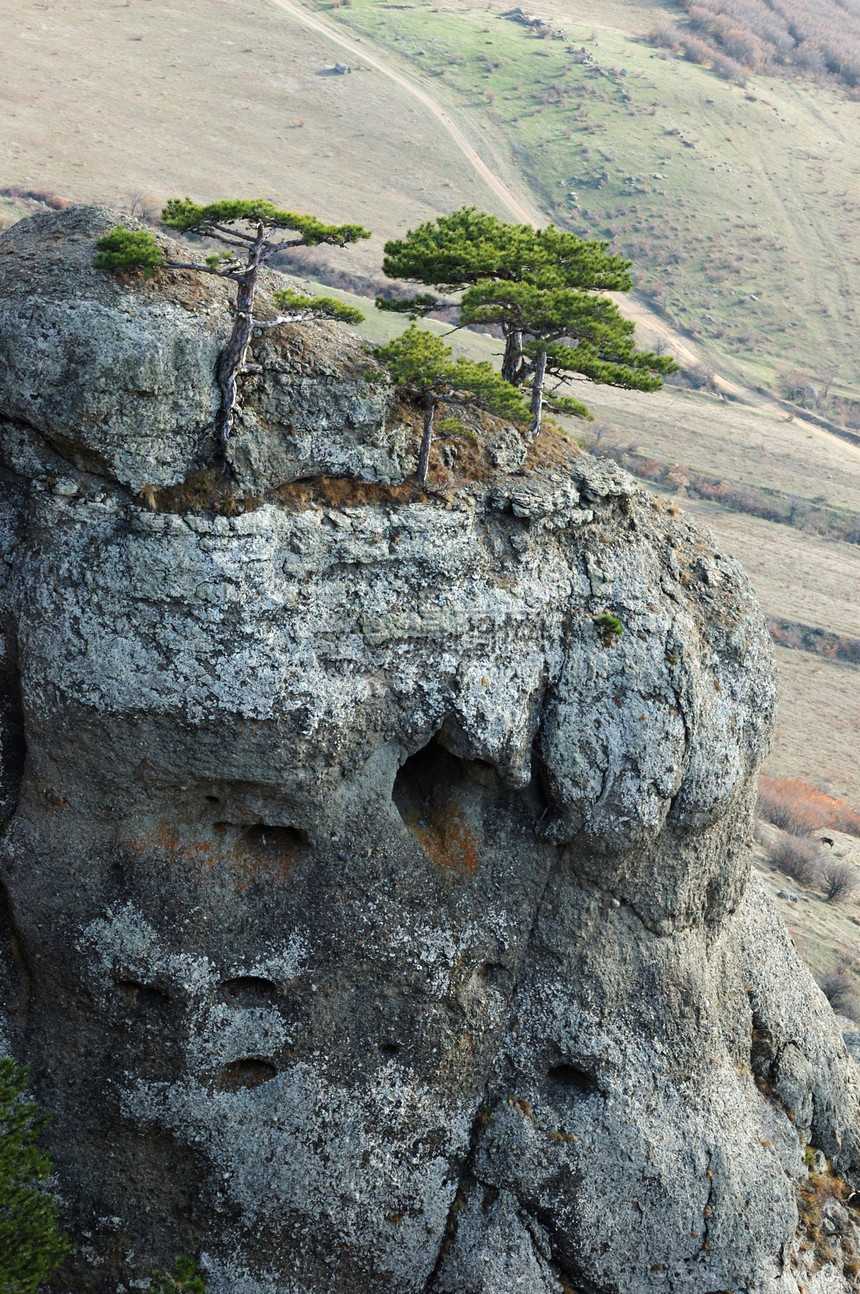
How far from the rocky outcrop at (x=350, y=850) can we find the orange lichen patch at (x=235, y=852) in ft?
0.18

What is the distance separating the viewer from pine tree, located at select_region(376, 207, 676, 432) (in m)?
19.5

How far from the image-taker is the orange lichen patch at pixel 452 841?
63.5 feet

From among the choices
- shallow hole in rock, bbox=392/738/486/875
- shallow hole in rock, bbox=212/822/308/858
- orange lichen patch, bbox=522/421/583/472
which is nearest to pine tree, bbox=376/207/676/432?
orange lichen patch, bbox=522/421/583/472

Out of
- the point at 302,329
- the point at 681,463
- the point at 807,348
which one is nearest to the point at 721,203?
the point at 807,348

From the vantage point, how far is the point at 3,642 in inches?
705

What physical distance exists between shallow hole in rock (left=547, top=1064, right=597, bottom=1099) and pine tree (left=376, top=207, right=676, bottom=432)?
1174 centimetres

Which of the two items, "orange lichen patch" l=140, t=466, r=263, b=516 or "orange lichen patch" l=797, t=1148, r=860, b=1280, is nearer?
"orange lichen patch" l=140, t=466, r=263, b=516

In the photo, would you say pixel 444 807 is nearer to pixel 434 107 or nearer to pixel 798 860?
pixel 798 860

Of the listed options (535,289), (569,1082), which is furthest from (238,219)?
(569,1082)

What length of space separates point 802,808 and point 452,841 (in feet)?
107

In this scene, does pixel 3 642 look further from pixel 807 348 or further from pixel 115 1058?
pixel 807 348

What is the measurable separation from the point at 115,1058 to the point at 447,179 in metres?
Answer: 98.1

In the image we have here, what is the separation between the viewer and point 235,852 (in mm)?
18359

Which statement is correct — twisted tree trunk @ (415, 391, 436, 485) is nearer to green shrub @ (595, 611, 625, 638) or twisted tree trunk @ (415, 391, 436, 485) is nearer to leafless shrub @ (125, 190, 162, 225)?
green shrub @ (595, 611, 625, 638)
